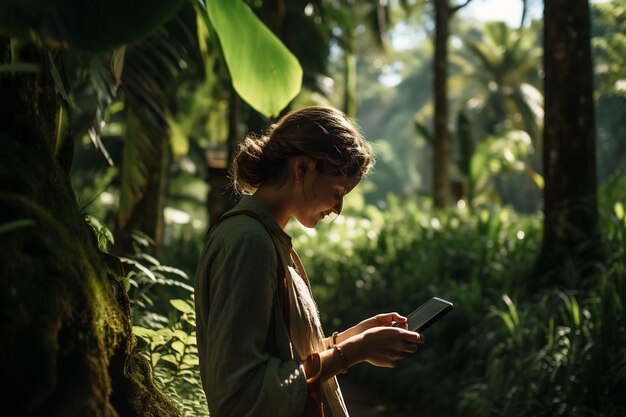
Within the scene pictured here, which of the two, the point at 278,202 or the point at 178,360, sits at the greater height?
the point at 278,202

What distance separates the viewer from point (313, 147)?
2.34 metres

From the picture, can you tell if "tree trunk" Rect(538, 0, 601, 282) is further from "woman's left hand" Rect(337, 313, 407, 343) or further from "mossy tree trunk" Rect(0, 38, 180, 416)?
"mossy tree trunk" Rect(0, 38, 180, 416)

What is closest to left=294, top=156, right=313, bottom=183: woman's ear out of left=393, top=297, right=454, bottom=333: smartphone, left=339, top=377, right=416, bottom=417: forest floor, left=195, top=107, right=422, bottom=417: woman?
left=195, top=107, right=422, bottom=417: woman

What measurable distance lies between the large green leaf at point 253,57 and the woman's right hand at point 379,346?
0.95m

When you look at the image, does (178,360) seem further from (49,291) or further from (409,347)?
(49,291)

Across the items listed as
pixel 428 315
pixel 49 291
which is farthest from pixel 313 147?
pixel 49 291

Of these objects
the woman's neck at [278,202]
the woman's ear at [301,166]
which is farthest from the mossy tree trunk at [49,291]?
the woman's ear at [301,166]

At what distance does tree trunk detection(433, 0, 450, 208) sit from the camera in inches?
595

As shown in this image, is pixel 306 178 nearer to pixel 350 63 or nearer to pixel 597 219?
pixel 597 219

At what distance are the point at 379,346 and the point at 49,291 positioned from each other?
2.94 ft

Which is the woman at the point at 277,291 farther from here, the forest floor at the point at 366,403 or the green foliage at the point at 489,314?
the forest floor at the point at 366,403

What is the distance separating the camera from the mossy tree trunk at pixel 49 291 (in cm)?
189

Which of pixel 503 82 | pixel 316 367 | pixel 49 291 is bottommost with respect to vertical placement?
pixel 316 367

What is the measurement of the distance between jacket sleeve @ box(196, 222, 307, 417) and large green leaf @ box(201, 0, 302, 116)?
0.77 m
